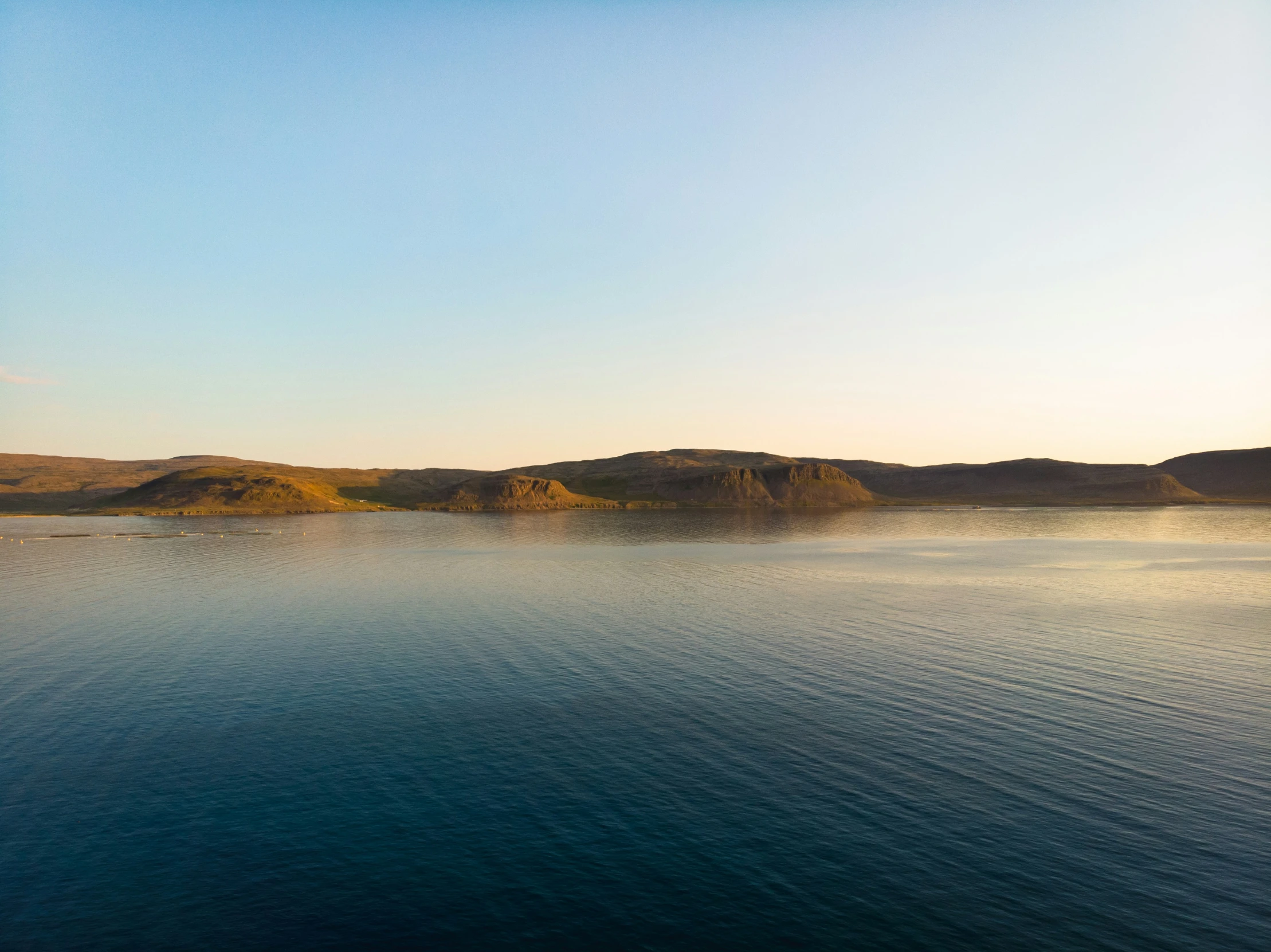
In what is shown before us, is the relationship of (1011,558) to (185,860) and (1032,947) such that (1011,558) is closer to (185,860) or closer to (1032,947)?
(1032,947)

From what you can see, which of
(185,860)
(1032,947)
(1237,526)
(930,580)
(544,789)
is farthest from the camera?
(1237,526)

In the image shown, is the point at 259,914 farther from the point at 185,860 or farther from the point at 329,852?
the point at 185,860

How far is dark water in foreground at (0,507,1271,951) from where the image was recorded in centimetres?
2131

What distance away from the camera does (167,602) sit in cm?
7962

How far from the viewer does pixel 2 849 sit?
2505 centimetres

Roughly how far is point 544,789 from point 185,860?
511 inches

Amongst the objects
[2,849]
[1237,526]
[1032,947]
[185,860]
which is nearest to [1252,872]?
[1032,947]

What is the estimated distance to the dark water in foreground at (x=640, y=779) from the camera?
2131cm

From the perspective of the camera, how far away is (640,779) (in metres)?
30.8

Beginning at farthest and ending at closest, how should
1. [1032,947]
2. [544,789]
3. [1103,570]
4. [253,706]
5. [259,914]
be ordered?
[1103,570] < [253,706] < [544,789] < [259,914] < [1032,947]

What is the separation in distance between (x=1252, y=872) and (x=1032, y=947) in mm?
9556

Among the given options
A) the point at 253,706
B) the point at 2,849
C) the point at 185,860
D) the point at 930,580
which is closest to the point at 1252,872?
the point at 185,860

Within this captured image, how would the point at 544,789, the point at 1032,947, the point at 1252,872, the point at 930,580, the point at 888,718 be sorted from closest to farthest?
the point at 1032,947 → the point at 1252,872 → the point at 544,789 → the point at 888,718 → the point at 930,580

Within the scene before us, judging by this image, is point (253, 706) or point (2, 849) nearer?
point (2, 849)
